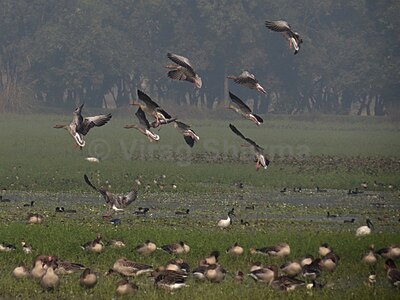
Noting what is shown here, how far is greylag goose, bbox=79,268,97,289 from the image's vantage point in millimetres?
16500

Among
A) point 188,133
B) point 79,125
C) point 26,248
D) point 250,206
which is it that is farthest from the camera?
point 250,206

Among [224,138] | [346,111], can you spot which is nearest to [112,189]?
[224,138]

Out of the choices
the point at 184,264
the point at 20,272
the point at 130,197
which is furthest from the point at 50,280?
the point at 130,197

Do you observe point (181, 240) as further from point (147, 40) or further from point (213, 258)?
point (147, 40)

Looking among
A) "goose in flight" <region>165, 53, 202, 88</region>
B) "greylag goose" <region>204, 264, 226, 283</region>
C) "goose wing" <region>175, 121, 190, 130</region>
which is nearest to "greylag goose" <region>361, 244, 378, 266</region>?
"greylag goose" <region>204, 264, 226, 283</region>

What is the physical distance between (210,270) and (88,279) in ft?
6.24

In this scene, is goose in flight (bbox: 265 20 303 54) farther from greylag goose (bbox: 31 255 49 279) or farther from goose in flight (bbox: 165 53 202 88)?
greylag goose (bbox: 31 255 49 279)

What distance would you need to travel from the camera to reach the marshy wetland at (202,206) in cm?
1756

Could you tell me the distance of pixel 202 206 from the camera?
28391 millimetres

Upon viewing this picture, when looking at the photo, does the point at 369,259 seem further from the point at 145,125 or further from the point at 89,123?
the point at 89,123

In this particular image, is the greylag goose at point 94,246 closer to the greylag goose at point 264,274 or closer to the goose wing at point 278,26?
the greylag goose at point 264,274

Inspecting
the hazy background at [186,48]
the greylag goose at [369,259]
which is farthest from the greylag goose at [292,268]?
the hazy background at [186,48]

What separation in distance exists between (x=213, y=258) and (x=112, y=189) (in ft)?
48.1

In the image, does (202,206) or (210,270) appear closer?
(210,270)
